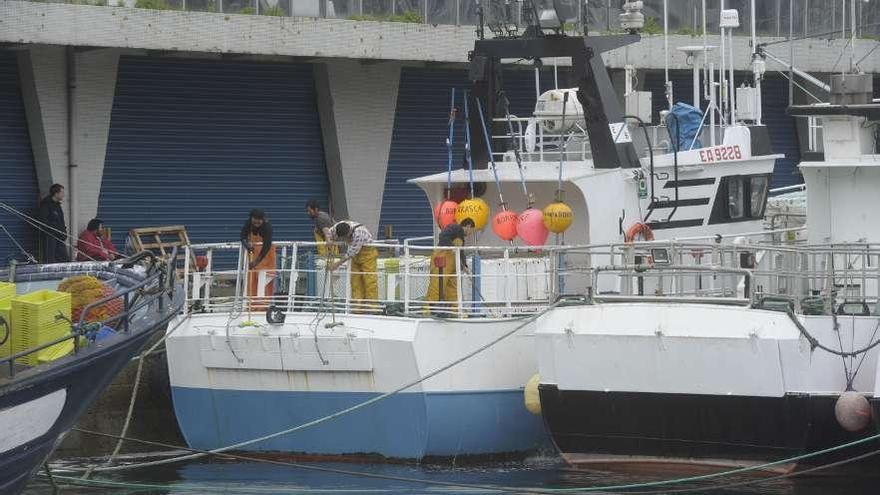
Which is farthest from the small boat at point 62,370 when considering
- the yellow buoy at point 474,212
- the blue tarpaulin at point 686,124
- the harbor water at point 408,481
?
the blue tarpaulin at point 686,124

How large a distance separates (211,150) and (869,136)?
11.5 meters

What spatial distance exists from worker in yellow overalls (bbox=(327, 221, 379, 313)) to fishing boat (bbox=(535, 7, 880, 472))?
1.81 metres

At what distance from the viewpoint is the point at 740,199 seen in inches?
801

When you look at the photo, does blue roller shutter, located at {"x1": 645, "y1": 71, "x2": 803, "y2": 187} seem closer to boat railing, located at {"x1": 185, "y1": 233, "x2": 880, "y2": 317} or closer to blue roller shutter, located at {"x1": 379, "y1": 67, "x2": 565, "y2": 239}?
blue roller shutter, located at {"x1": 379, "y1": 67, "x2": 565, "y2": 239}

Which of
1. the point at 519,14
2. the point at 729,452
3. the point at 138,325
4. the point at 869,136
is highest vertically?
the point at 519,14

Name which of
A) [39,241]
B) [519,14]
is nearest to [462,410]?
[519,14]

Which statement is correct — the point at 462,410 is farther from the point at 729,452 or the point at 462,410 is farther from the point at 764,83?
the point at 764,83

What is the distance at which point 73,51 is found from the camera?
2442cm

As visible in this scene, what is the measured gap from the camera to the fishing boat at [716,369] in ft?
50.9

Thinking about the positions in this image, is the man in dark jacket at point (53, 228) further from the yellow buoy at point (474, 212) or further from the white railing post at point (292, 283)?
the white railing post at point (292, 283)

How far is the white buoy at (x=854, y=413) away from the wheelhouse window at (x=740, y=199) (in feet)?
17.0

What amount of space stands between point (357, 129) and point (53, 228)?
5.37m

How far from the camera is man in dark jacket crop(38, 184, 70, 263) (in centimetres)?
2397

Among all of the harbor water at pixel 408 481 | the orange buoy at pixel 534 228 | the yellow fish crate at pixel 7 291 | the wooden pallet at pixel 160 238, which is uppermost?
the orange buoy at pixel 534 228
